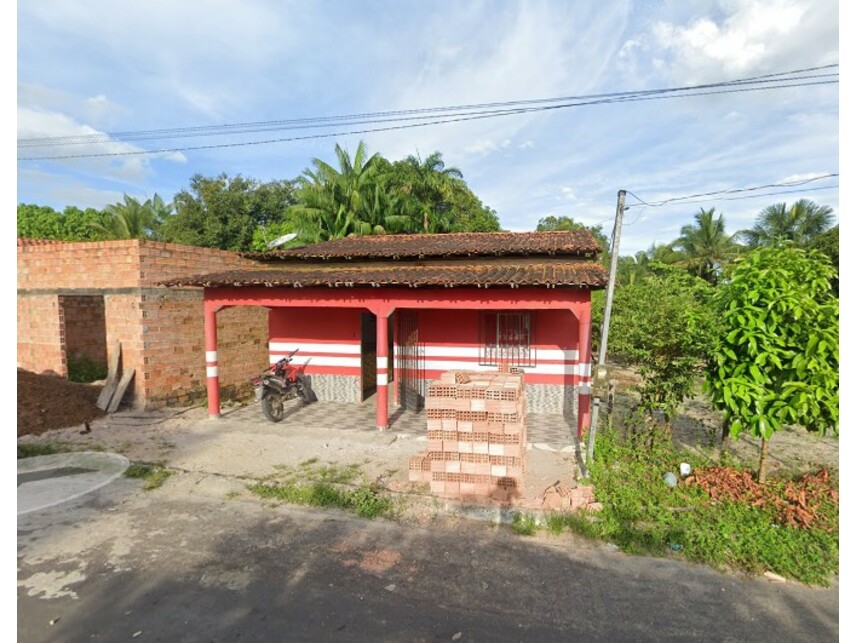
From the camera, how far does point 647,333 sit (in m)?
6.72

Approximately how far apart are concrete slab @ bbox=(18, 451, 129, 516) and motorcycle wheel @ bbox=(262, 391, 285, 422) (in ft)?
8.20

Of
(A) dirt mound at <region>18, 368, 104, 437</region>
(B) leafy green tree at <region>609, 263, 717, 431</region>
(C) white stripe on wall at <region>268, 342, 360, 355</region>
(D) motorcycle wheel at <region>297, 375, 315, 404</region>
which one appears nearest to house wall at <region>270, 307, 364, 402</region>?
(C) white stripe on wall at <region>268, 342, 360, 355</region>

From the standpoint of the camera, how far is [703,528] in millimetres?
4684

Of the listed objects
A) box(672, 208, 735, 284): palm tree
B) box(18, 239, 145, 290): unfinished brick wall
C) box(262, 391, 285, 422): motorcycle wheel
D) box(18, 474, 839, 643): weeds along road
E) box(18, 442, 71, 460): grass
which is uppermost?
box(672, 208, 735, 284): palm tree

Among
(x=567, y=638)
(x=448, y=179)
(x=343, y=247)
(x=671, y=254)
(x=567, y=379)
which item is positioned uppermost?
(x=448, y=179)

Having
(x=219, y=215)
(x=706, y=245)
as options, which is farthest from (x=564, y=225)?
(x=219, y=215)

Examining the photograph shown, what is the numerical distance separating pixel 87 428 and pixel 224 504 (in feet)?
16.1

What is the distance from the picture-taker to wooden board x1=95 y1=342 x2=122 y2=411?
9.43m

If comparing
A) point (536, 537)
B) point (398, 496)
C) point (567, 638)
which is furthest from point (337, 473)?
point (567, 638)

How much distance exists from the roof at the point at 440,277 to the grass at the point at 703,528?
327 cm

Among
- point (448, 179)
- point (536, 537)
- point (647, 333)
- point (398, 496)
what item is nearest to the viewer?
point (536, 537)

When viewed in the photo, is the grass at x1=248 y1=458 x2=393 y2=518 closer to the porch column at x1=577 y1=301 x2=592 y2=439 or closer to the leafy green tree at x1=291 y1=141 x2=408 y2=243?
the porch column at x1=577 y1=301 x2=592 y2=439

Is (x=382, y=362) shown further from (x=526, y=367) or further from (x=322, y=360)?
(x=526, y=367)

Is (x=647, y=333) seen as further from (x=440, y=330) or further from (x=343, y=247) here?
(x=343, y=247)
